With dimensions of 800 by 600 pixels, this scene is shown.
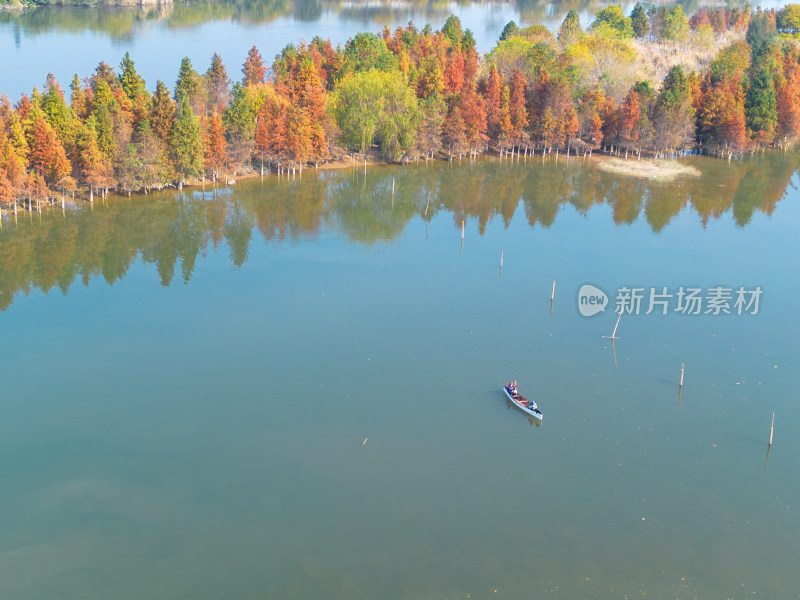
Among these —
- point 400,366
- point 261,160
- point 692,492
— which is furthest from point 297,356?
point 261,160

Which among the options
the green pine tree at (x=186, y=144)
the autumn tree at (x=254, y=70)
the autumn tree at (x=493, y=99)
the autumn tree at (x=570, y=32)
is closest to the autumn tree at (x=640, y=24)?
the autumn tree at (x=570, y=32)

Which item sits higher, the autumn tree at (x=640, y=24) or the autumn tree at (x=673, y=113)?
the autumn tree at (x=640, y=24)

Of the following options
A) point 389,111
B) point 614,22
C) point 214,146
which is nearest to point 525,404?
point 214,146

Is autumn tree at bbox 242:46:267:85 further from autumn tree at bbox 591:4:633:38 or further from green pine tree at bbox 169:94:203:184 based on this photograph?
autumn tree at bbox 591:4:633:38

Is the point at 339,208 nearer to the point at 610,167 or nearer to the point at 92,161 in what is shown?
the point at 92,161

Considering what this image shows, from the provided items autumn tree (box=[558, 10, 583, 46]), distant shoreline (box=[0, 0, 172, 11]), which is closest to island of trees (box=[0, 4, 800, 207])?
autumn tree (box=[558, 10, 583, 46])

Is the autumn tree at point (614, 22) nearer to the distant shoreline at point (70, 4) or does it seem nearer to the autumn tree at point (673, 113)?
the autumn tree at point (673, 113)

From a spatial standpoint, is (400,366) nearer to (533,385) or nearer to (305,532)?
(533,385)
